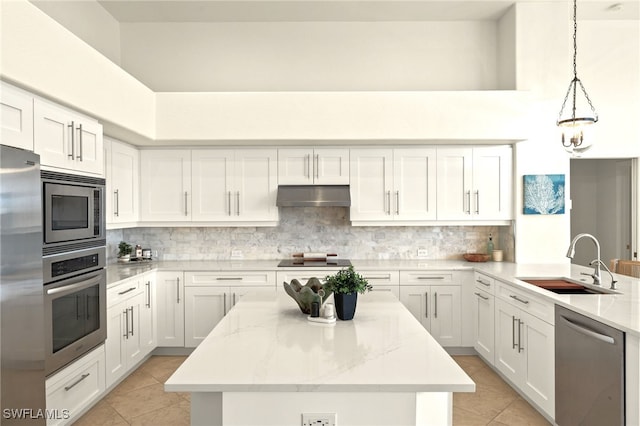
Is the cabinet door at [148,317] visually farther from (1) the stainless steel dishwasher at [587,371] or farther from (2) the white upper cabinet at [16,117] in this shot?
(1) the stainless steel dishwasher at [587,371]

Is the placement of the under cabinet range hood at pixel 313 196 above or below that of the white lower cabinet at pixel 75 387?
above

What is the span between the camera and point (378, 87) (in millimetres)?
4715

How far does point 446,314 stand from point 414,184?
1412 mm

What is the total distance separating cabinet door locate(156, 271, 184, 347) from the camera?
4211 mm

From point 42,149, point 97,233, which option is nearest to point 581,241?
point 97,233

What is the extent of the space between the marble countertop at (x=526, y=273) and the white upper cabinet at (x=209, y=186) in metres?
0.52

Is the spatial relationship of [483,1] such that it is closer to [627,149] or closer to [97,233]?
[627,149]

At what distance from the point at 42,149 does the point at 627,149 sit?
5320 millimetres

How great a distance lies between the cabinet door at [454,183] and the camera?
14.6 ft

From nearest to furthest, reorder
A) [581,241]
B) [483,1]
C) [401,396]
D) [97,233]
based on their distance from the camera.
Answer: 1. [401,396]
2. [97,233]
3. [483,1]
4. [581,241]

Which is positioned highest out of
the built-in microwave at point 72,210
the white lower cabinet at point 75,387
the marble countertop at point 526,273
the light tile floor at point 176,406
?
the built-in microwave at point 72,210

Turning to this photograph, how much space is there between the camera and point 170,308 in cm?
423

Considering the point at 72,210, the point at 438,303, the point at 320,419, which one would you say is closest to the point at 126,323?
the point at 72,210

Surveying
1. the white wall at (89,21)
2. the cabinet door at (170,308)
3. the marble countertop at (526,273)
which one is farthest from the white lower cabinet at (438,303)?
the white wall at (89,21)
